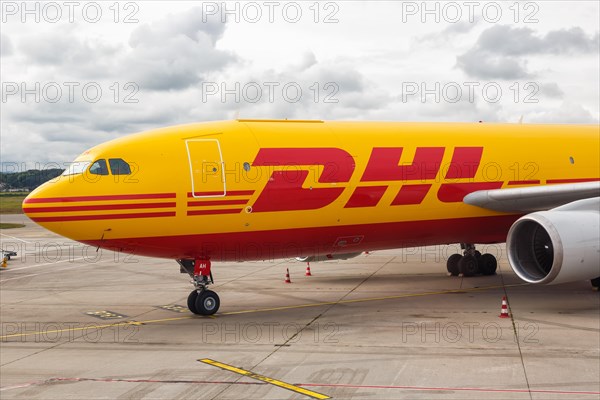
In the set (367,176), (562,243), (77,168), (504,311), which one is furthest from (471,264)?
(77,168)

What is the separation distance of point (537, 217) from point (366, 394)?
724cm

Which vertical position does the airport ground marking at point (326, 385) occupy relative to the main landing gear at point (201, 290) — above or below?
below

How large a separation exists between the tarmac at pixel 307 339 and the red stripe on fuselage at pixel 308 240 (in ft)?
4.91

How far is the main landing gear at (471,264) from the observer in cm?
2152

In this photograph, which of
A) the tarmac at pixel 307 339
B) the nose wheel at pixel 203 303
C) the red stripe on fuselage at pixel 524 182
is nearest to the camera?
the tarmac at pixel 307 339

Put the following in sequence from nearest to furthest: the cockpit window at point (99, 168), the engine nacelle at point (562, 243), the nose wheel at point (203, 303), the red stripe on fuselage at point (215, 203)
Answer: the cockpit window at point (99, 168), the engine nacelle at point (562, 243), the red stripe on fuselage at point (215, 203), the nose wheel at point (203, 303)

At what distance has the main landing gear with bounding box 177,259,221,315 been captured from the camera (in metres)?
15.1

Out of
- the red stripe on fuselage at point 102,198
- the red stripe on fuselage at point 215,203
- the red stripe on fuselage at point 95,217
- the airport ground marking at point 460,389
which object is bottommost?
the airport ground marking at point 460,389

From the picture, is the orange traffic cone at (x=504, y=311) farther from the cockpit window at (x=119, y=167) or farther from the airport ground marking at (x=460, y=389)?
the cockpit window at (x=119, y=167)

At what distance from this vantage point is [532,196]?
1630 cm

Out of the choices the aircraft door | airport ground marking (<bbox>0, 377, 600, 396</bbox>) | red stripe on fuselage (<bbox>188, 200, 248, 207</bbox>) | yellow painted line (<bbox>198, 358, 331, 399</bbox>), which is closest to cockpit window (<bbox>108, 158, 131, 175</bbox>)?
the aircraft door

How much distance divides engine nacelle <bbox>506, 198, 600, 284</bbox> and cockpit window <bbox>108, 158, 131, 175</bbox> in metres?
8.72

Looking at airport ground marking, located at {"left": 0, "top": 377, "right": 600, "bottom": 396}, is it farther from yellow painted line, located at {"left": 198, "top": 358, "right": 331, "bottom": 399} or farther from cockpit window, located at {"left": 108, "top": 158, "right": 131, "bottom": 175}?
cockpit window, located at {"left": 108, "top": 158, "right": 131, "bottom": 175}

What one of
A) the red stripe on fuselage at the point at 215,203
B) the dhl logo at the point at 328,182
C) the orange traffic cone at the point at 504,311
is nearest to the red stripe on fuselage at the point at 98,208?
the dhl logo at the point at 328,182
